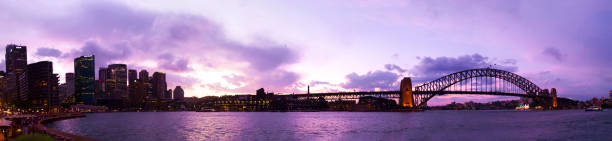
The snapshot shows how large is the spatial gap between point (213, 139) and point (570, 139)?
31.0 meters

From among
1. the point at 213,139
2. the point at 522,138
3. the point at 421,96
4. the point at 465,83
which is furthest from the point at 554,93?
the point at 213,139

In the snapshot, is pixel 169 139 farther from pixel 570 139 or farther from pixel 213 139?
pixel 570 139

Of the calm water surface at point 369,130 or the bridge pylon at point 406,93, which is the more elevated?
the bridge pylon at point 406,93

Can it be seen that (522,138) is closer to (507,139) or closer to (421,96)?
(507,139)

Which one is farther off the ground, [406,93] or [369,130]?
[406,93]

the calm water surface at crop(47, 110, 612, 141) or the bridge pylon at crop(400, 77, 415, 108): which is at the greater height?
the bridge pylon at crop(400, 77, 415, 108)

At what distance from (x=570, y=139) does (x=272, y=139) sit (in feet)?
83.4

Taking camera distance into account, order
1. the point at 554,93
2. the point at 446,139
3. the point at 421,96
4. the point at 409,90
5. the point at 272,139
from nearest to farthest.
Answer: the point at 446,139 < the point at 272,139 < the point at 409,90 < the point at 421,96 < the point at 554,93

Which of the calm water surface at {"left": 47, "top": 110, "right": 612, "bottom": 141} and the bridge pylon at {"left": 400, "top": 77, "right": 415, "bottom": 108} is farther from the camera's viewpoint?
the bridge pylon at {"left": 400, "top": 77, "right": 415, "bottom": 108}

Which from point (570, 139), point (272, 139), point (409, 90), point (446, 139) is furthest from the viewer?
point (409, 90)

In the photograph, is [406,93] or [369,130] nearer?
[369,130]

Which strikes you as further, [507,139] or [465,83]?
[465,83]

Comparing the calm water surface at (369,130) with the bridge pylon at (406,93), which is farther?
the bridge pylon at (406,93)

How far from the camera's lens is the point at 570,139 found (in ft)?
124
